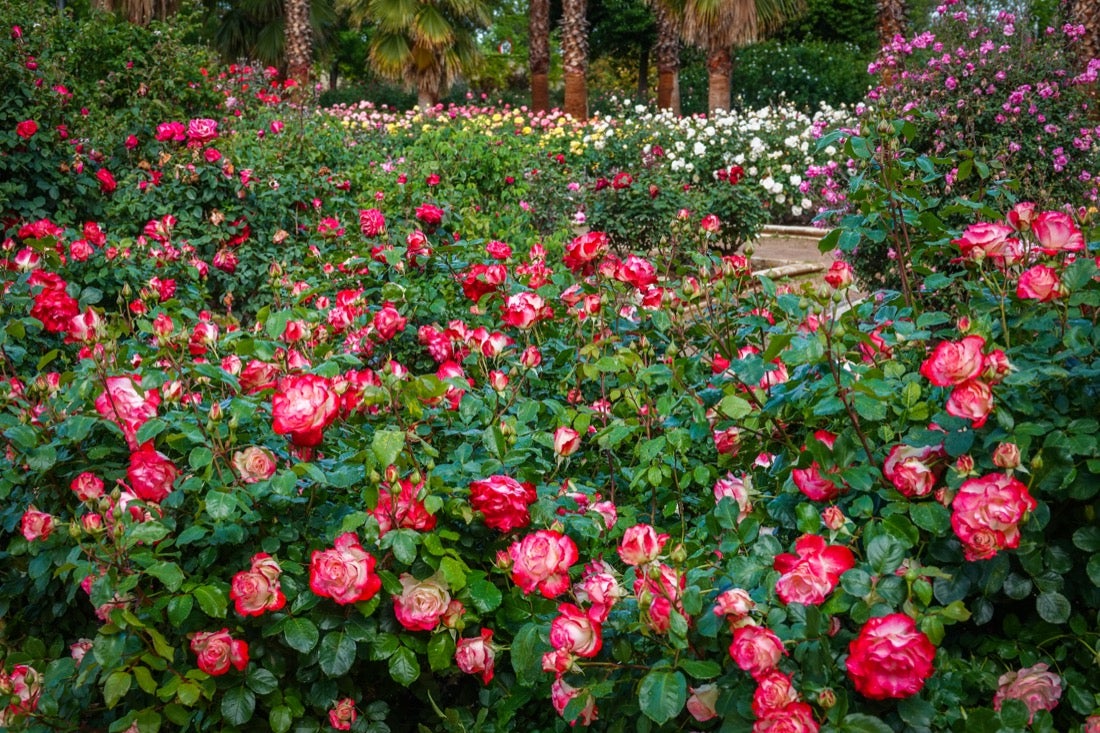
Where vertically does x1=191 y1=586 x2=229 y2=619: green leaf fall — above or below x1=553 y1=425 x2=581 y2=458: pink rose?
below

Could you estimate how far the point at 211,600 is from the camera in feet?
4.79

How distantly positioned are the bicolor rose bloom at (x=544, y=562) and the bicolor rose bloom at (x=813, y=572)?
1.02ft

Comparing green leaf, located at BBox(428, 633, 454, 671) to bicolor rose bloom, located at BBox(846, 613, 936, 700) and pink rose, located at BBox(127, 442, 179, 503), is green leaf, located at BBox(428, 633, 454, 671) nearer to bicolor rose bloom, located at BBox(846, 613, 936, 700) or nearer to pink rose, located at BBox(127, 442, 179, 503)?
pink rose, located at BBox(127, 442, 179, 503)

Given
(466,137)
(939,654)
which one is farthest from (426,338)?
(466,137)

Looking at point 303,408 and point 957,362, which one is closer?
point 957,362

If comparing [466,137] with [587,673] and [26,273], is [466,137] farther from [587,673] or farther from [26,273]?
[587,673]

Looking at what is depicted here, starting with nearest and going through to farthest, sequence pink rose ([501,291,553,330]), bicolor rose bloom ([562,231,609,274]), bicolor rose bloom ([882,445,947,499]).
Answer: bicolor rose bloom ([882,445,947,499]) < pink rose ([501,291,553,330]) < bicolor rose bloom ([562,231,609,274])

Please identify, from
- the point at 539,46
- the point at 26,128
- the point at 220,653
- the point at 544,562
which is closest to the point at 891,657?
the point at 544,562

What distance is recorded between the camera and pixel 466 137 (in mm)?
6121

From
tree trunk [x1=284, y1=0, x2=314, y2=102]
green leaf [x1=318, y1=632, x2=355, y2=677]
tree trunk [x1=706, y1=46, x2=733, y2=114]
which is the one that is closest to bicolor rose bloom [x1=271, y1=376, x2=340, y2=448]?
green leaf [x1=318, y1=632, x2=355, y2=677]

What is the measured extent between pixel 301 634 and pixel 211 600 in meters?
0.15

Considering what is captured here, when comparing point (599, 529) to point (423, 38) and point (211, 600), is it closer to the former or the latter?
point (211, 600)

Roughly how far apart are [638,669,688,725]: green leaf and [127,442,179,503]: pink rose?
2.83 feet

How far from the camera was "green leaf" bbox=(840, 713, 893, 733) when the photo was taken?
1140mm
